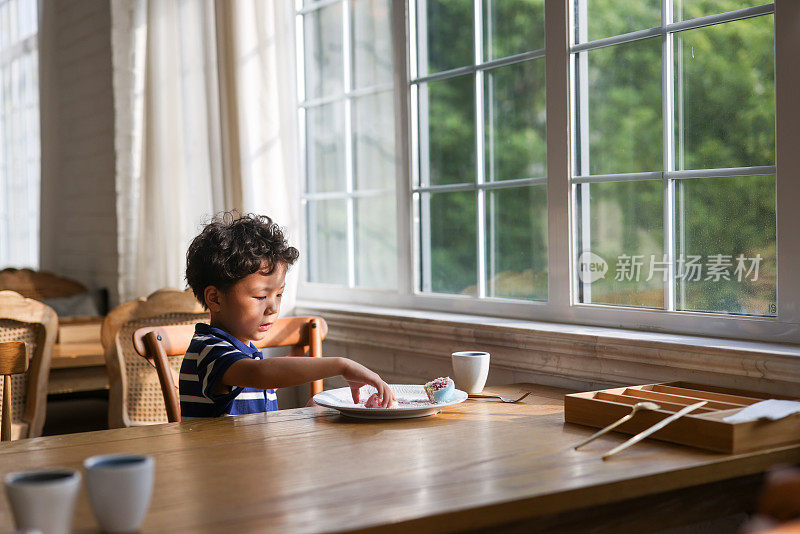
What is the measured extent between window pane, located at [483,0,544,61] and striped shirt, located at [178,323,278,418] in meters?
1.16

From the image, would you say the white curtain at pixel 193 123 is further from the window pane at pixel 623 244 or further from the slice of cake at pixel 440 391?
the slice of cake at pixel 440 391

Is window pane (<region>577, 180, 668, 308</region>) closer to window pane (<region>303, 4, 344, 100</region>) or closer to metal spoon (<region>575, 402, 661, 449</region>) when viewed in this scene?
metal spoon (<region>575, 402, 661, 449</region>)

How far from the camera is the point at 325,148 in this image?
3.30 meters

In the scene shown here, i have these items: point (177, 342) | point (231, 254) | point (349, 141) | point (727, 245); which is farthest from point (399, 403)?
point (349, 141)

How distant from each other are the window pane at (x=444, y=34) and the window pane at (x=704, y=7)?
2.43 feet

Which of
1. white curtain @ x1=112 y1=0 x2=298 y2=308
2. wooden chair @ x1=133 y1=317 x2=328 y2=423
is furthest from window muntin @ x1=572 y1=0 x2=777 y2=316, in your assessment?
white curtain @ x1=112 y1=0 x2=298 y2=308

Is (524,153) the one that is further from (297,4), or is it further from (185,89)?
(185,89)

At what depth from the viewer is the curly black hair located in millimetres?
1901

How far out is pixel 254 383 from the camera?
1.72 metres

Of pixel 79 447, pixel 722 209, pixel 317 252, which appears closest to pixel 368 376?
pixel 79 447

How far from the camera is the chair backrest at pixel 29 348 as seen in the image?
9.42 feet

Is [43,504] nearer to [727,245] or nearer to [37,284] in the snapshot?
[727,245]

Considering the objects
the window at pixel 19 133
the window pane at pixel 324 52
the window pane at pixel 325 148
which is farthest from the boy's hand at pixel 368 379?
the window at pixel 19 133

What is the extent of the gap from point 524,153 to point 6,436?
60.6 inches
